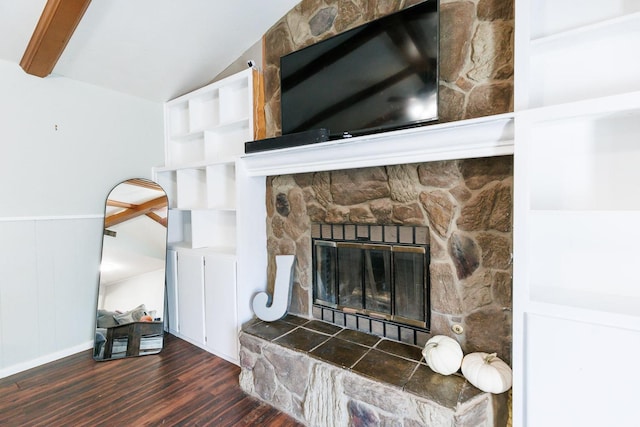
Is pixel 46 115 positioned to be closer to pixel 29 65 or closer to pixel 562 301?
pixel 29 65

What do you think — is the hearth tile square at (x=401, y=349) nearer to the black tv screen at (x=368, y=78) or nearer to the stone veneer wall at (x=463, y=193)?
the stone veneer wall at (x=463, y=193)

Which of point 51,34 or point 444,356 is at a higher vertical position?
point 51,34

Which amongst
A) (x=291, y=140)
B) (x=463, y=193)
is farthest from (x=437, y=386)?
(x=291, y=140)

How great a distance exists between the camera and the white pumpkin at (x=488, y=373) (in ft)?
4.22

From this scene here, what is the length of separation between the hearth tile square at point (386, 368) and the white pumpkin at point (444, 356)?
11 cm

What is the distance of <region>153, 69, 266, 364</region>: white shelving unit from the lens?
2.25 metres

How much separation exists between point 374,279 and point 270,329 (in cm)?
79

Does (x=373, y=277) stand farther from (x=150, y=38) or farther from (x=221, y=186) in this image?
(x=150, y=38)

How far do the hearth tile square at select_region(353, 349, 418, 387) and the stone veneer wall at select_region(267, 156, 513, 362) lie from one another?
11.1 inches

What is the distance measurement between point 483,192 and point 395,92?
71 centimetres

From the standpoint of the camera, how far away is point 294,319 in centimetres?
218

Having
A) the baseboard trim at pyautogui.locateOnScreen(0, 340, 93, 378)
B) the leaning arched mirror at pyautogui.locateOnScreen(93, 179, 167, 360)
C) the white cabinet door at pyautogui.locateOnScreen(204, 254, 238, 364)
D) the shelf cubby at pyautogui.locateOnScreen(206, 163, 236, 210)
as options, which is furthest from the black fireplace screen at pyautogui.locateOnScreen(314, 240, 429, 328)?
the baseboard trim at pyautogui.locateOnScreen(0, 340, 93, 378)

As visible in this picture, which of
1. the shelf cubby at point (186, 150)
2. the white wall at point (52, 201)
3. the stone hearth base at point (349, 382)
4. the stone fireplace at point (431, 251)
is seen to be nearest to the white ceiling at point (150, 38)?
the white wall at point (52, 201)

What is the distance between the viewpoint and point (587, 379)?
3.52ft
